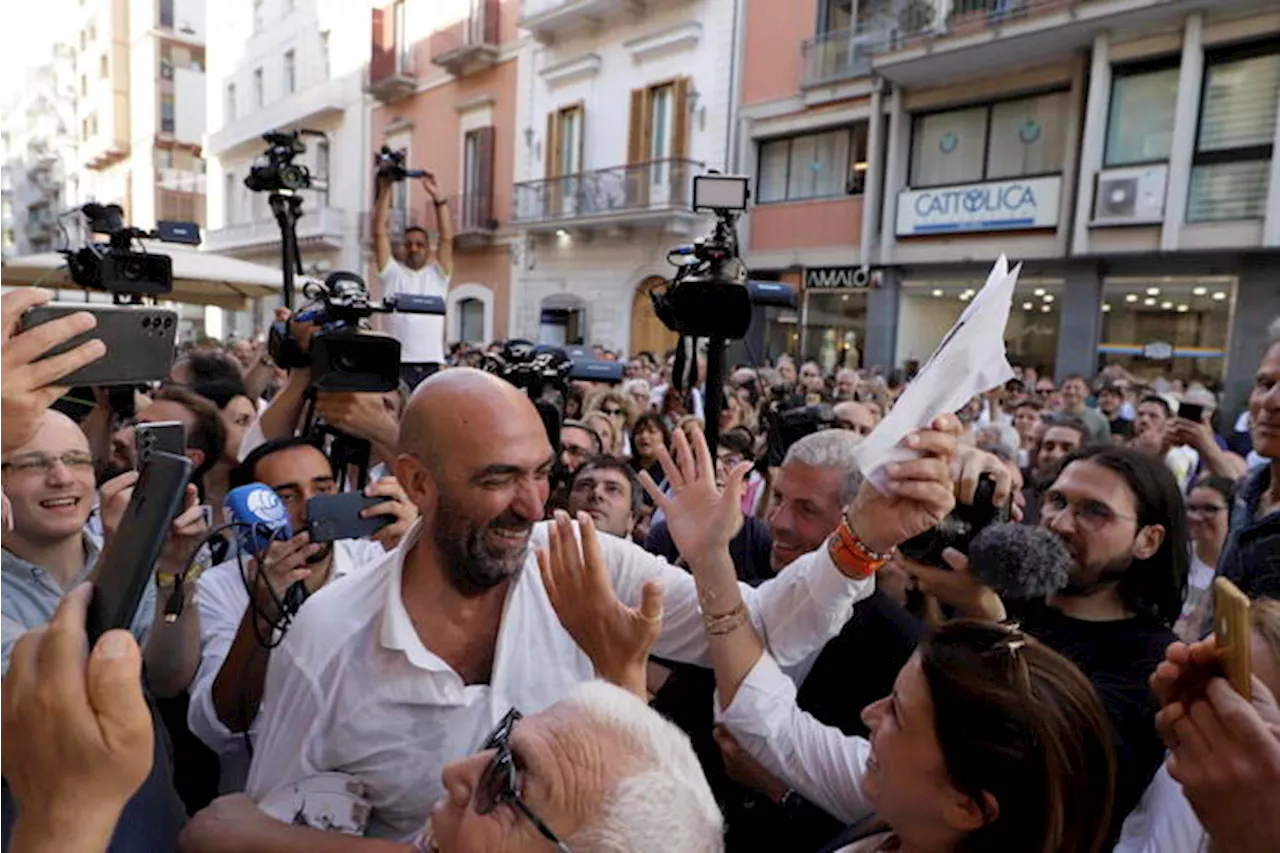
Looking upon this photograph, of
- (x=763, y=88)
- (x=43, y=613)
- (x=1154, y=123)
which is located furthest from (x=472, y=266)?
(x=43, y=613)

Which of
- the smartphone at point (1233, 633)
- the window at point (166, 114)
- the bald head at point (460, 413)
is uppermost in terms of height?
the window at point (166, 114)

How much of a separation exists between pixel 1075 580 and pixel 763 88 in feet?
47.8

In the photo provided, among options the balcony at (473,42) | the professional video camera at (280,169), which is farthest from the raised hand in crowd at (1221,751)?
the balcony at (473,42)

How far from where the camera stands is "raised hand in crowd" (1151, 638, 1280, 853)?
102 centimetres

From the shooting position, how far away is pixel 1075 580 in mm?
2289

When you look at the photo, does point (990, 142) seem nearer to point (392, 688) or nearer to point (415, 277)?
point (415, 277)

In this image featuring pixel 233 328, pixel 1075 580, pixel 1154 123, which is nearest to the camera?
pixel 1075 580

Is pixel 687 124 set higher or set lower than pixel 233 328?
higher

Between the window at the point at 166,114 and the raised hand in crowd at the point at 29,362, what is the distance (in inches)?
1655

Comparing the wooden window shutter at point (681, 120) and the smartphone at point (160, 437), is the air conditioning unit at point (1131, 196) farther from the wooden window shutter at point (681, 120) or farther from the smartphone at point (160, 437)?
the smartphone at point (160, 437)

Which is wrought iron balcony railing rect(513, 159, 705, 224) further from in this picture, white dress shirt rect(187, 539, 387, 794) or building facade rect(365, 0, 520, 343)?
white dress shirt rect(187, 539, 387, 794)

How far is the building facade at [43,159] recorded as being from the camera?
159 feet

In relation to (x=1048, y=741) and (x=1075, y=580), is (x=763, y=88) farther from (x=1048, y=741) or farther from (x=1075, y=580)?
(x=1048, y=741)

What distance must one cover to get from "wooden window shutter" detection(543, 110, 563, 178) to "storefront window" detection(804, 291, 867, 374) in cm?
658
